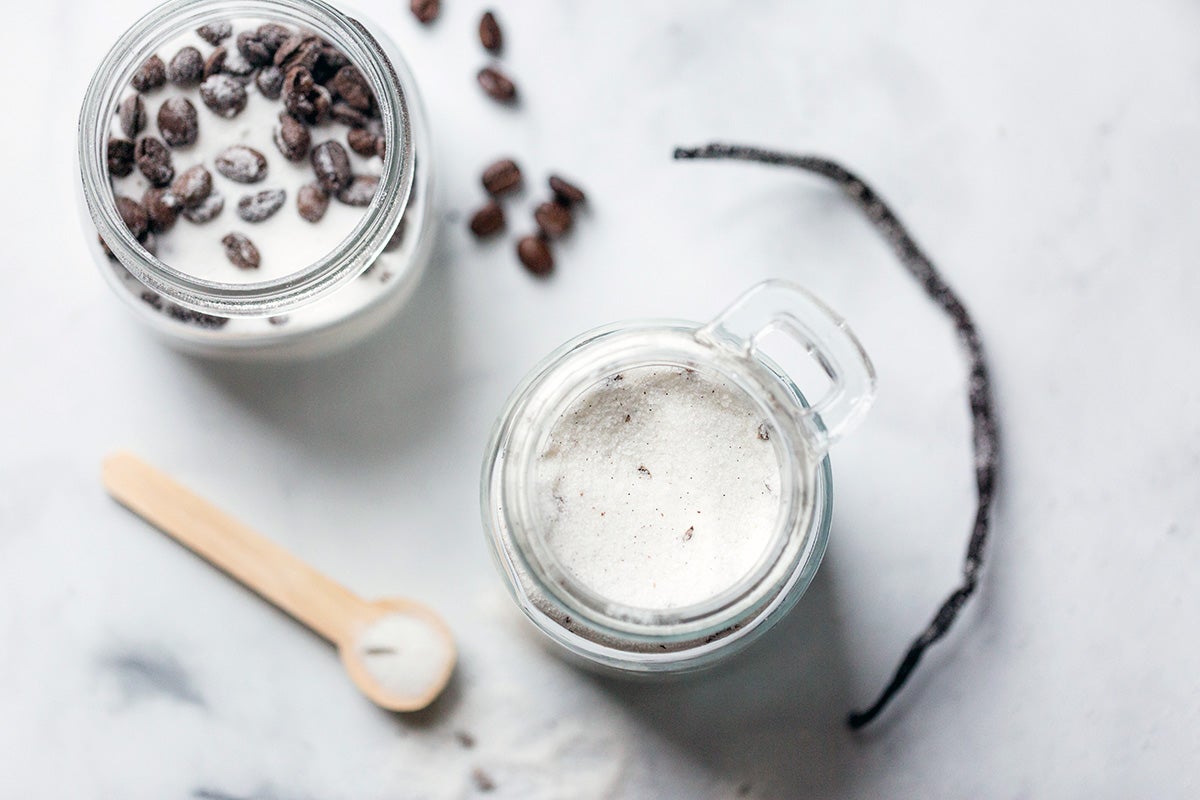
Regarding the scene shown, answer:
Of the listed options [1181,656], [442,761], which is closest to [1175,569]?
[1181,656]

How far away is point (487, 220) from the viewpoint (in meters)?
0.80

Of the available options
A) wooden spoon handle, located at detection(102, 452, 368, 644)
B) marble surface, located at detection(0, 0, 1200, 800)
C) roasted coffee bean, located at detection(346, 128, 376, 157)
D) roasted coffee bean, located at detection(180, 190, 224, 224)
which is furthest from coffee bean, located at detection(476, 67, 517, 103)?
wooden spoon handle, located at detection(102, 452, 368, 644)

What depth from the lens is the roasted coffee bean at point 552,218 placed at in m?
0.80

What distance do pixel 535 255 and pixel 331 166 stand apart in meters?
0.17

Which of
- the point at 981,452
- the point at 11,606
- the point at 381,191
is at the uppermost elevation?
the point at 381,191

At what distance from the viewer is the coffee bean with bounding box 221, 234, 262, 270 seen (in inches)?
28.2

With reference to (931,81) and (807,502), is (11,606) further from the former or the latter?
(931,81)

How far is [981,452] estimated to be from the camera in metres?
0.82

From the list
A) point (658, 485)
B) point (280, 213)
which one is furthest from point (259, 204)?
point (658, 485)

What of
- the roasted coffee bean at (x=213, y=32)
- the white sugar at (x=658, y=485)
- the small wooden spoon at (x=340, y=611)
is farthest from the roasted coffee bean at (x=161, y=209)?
the white sugar at (x=658, y=485)

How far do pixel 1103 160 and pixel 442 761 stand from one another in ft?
2.39

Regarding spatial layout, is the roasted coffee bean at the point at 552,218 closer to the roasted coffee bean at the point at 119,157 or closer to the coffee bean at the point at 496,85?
the coffee bean at the point at 496,85

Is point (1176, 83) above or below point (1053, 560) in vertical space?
above

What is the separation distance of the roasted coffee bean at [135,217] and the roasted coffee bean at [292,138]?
0.11 m
